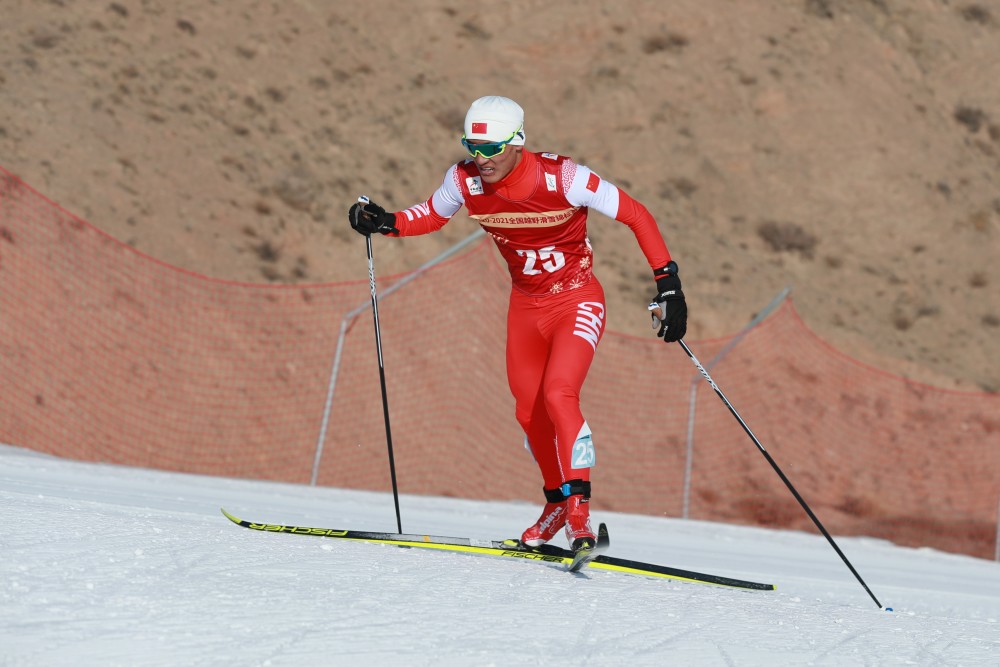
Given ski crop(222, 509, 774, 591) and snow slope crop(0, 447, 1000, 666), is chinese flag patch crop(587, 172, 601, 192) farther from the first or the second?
snow slope crop(0, 447, 1000, 666)

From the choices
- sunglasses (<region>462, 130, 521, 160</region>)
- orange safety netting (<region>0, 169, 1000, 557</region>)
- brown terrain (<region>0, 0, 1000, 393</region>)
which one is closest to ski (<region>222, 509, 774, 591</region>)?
sunglasses (<region>462, 130, 521, 160</region>)

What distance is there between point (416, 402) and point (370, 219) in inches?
406

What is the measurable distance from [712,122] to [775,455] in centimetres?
1021

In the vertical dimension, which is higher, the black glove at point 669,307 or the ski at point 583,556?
the black glove at point 669,307

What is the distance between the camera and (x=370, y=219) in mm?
5684

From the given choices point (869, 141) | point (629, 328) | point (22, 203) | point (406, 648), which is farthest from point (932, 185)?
point (406, 648)

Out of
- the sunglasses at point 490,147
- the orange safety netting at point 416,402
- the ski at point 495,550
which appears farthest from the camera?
the orange safety netting at point 416,402

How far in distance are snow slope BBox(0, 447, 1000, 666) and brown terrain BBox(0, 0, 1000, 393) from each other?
1302cm

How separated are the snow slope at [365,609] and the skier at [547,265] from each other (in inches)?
22.3

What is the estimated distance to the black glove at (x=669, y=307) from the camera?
5.14 metres

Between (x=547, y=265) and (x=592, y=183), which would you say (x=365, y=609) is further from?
(x=592, y=183)

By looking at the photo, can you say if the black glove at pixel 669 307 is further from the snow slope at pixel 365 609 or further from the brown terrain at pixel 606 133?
the brown terrain at pixel 606 133

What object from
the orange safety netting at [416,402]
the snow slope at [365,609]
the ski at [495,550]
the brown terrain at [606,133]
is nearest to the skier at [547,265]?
the ski at [495,550]

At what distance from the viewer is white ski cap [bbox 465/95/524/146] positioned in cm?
509
